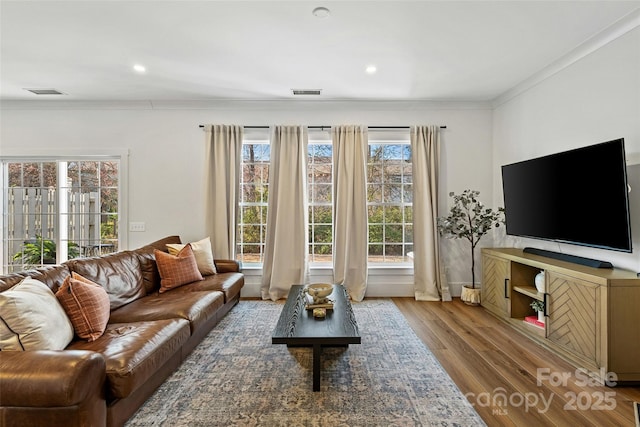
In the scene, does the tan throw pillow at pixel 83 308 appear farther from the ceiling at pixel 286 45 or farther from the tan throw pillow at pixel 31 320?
the ceiling at pixel 286 45

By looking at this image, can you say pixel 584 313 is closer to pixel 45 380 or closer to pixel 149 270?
pixel 45 380

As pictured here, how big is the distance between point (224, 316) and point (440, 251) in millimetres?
2977

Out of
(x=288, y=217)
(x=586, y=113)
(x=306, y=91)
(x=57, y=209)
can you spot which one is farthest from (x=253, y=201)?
(x=586, y=113)

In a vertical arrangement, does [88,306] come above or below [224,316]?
above

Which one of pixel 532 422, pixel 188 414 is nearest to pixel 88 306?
pixel 188 414

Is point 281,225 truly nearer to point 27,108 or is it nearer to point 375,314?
point 375,314

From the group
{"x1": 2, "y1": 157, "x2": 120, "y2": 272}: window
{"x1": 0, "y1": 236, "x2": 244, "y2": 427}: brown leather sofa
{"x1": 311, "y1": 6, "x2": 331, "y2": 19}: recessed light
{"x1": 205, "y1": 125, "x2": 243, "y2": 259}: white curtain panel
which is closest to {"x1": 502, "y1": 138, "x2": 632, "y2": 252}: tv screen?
{"x1": 311, "y1": 6, "x2": 331, "y2": 19}: recessed light

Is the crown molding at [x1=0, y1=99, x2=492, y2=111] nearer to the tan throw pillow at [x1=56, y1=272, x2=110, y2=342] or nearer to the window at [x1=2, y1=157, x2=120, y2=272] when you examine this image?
the window at [x1=2, y1=157, x2=120, y2=272]

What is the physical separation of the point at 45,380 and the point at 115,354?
1.31 feet

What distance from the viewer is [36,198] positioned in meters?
4.60

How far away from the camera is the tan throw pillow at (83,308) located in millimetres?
2061

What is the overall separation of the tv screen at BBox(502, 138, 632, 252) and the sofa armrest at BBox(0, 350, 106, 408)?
11.6 ft

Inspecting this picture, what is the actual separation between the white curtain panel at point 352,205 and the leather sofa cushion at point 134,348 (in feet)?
8.03

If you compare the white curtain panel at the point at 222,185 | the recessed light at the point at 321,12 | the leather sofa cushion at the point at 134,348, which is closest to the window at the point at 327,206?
the white curtain panel at the point at 222,185
